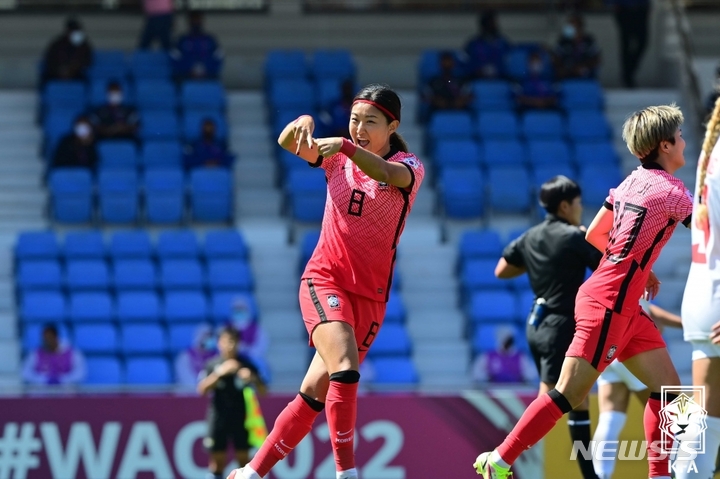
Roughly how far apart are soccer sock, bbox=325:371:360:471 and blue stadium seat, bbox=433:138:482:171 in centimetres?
1034

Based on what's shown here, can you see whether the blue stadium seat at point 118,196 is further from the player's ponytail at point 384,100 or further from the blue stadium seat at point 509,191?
the player's ponytail at point 384,100

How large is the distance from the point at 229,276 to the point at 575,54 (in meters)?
6.13

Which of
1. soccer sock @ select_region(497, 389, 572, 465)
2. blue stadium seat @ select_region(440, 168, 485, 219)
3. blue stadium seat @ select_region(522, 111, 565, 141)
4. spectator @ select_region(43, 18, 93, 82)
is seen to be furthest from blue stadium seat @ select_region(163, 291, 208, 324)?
soccer sock @ select_region(497, 389, 572, 465)

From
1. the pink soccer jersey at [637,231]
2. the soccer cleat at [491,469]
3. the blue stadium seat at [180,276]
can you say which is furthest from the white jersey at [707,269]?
the blue stadium seat at [180,276]

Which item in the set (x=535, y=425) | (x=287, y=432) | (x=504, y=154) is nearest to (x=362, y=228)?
(x=287, y=432)

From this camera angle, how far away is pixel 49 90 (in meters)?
16.7

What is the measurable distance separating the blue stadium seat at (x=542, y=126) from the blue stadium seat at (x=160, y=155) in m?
4.57

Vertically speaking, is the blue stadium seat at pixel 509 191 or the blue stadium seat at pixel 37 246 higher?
the blue stadium seat at pixel 509 191

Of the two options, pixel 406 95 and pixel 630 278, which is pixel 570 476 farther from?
pixel 406 95

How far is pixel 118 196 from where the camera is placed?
15.3 meters

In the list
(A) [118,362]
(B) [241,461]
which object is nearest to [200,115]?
(A) [118,362]

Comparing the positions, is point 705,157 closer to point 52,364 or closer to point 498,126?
point 52,364

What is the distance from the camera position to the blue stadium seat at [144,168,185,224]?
1536cm

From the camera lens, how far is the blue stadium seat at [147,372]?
13469 millimetres
